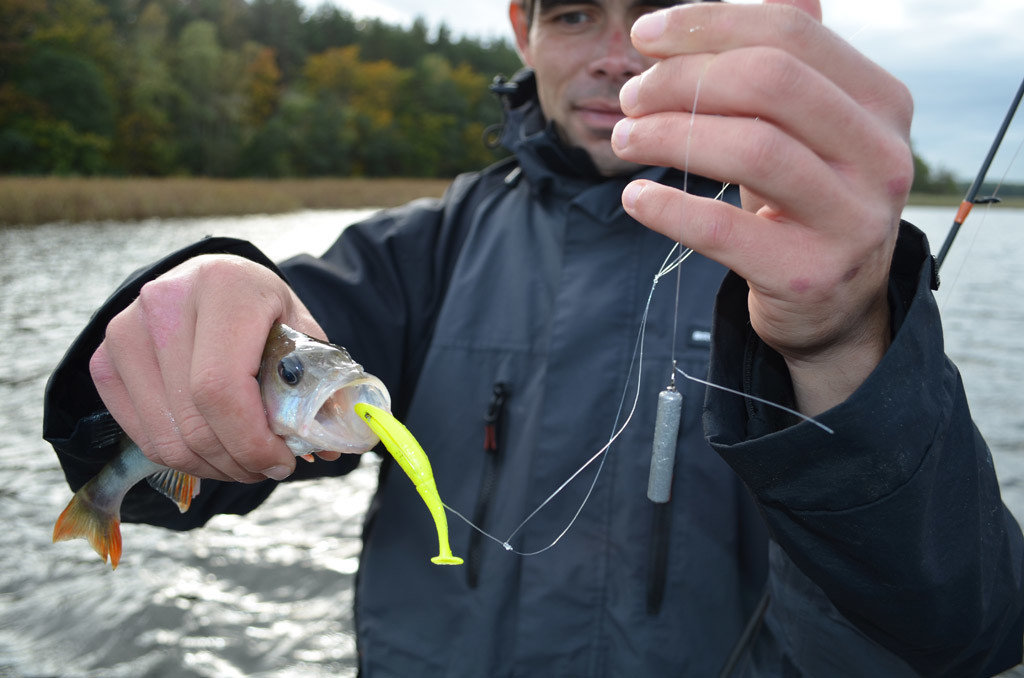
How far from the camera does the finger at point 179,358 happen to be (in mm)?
1528

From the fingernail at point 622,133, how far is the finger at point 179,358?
3.28 feet

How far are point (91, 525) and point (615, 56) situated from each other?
8.04 feet

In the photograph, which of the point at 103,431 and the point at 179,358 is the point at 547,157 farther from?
the point at 103,431

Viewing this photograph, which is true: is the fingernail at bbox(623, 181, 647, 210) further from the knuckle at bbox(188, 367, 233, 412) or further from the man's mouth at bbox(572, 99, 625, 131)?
the man's mouth at bbox(572, 99, 625, 131)

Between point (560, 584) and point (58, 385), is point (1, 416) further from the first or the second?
point (560, 584)

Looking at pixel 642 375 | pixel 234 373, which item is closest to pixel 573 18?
pixel 642 375

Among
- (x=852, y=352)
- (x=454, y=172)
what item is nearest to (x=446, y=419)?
(x=852, y=352)

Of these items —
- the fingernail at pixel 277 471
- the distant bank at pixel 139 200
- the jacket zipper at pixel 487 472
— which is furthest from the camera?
the distant bank at pixel 139 200

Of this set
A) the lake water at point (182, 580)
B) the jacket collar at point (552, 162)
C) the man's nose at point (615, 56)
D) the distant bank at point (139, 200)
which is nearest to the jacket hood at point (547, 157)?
the jacket collar at point (552, 162)

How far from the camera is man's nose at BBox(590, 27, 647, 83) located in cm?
275

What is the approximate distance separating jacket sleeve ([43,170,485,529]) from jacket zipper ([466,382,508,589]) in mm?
505

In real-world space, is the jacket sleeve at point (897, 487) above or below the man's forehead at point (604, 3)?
below

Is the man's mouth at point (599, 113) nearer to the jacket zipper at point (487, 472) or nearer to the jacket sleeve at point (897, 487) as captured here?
the jacket zipper at point (487, 472)

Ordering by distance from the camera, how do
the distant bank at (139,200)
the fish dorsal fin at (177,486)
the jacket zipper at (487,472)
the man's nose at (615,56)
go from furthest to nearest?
the distant bank at (139,200) → the man's nose at (615,56) → the jacket zipper at (487,472) → the fish dorsal fin at (177,486)
